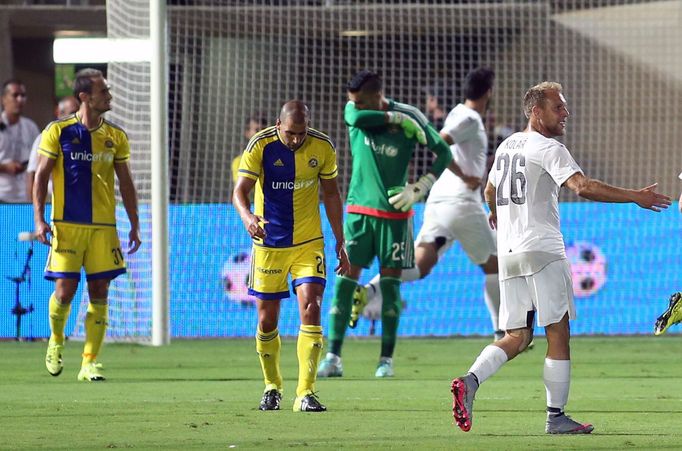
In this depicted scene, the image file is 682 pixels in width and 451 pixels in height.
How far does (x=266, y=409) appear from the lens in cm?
923

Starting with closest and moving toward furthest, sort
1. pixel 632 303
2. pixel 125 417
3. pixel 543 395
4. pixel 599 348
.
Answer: pixel 125 417 → pixel 543 395 → pixel 599 348 → pixel 632 303

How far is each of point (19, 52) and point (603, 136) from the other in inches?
A: 368

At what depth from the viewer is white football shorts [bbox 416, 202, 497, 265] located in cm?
1383

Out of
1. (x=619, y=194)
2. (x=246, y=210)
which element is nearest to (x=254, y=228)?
(x=246, y=210)

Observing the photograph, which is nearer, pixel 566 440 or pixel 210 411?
pixel 566 440

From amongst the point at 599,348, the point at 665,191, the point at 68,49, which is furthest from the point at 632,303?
the point at 68,49

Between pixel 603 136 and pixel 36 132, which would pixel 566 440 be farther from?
pixel 603 136

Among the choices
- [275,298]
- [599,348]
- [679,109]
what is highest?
[679,109]

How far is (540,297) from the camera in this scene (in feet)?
26.5

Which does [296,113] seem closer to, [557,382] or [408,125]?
[557,382]

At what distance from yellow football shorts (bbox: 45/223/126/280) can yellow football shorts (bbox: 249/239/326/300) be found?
2.64 metres

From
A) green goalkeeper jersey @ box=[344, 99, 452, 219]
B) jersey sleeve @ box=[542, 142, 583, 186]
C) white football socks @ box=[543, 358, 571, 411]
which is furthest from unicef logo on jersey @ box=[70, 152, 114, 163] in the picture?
white football socks @ box=[543, 358, 571, 411]

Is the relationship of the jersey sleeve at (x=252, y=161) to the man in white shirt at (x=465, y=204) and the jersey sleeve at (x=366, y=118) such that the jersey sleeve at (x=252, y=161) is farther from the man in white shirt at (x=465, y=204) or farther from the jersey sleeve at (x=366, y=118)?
the man in white shirt at (x=465, y=204)

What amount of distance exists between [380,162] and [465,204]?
6.63ft
